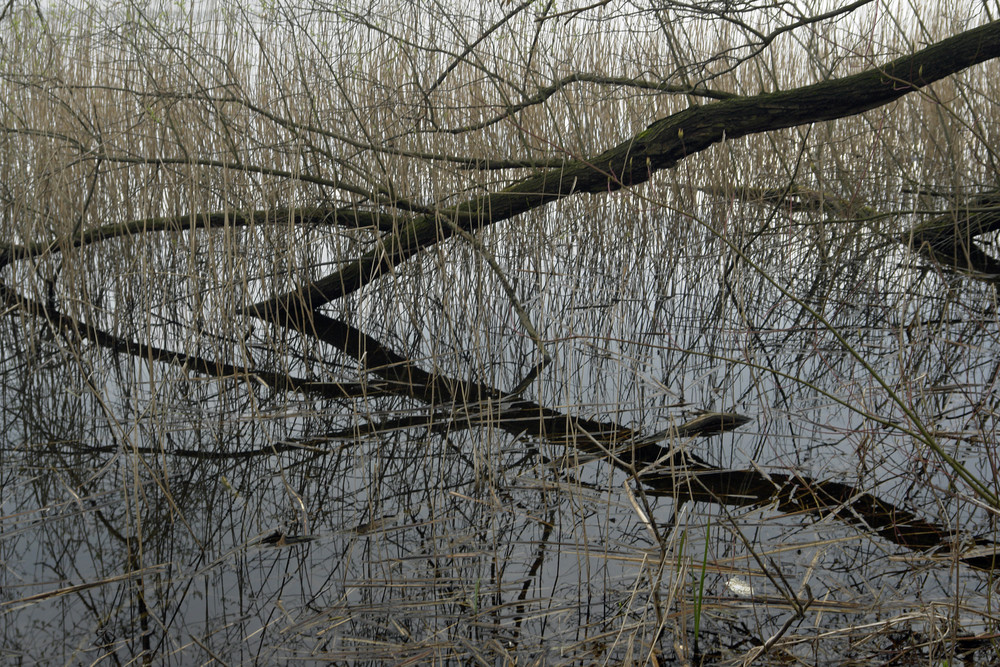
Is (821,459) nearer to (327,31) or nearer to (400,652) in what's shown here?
(400,652)

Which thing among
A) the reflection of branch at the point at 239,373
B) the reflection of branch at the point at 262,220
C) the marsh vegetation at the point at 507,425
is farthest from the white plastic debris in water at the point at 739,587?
the reflection of branch at the point at 262,220

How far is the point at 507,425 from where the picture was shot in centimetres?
176

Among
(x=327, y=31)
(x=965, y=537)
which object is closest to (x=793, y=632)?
(x=965, y=537)

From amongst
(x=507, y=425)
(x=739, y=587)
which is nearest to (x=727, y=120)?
(x=507, y=425)

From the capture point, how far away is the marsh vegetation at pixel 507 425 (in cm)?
99

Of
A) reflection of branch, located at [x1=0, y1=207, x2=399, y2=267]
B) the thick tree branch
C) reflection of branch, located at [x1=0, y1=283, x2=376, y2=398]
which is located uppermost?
the thick tree branch

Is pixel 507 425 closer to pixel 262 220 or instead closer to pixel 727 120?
pixel 727 120

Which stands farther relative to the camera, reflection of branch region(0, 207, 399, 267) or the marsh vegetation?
reflection of branch region(0, 207, 399, 267)

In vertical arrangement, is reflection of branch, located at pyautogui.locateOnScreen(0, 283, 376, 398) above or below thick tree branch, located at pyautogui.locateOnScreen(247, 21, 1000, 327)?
below

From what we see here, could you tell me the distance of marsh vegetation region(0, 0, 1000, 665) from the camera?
99cm

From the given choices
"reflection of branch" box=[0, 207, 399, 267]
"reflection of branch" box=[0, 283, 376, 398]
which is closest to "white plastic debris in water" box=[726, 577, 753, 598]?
"reflection of branch" box=[0, 283, 376, 398]

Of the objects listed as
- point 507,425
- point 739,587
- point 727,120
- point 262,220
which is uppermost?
point 727,120

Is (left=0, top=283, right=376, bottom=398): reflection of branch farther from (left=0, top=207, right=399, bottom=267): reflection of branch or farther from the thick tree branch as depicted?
(left=0, top=207, right=399, bottom=267): reflection of branch

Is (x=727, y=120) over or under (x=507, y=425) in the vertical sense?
over
